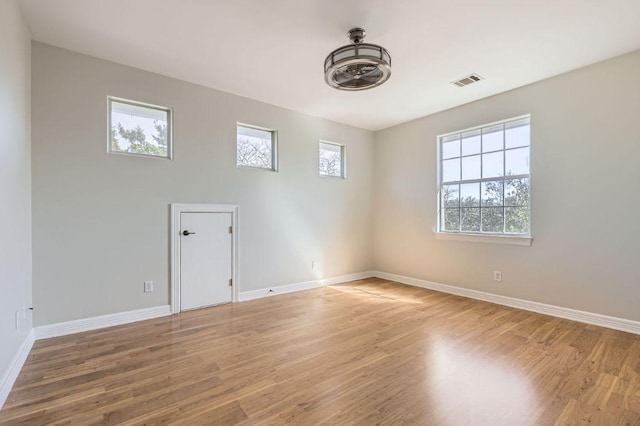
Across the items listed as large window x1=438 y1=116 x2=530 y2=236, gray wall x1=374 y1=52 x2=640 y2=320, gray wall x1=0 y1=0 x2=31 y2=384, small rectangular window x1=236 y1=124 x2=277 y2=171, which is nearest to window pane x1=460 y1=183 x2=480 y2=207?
large window x1=438 y1=116 x2=530 y2=236

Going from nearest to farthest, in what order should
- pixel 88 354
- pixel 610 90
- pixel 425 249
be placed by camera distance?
pixel 88 354
pixel 610 90
pixel 425 249

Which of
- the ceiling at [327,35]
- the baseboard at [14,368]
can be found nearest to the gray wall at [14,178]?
the baseboard at [14,368]

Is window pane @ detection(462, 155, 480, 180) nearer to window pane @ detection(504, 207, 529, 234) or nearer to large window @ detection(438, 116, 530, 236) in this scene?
large window @ detection(438, 116, 530, 236)

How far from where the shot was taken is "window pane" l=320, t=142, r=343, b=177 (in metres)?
5.19

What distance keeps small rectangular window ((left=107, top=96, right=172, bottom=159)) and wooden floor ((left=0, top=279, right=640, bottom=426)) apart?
1.98 meters

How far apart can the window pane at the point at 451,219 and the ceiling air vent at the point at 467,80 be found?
6.01 ft

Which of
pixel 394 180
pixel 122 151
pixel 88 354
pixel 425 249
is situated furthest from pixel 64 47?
pixel 425 249

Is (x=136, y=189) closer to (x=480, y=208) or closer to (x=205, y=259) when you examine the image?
(x=205, y=259)

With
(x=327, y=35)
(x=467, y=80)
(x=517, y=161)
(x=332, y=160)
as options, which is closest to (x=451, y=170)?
(x=517, y=161)

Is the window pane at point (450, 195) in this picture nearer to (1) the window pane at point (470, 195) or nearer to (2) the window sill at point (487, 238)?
(1) the window pane at point (470, 195)

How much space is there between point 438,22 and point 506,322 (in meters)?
3.15

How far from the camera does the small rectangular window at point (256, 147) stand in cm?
426

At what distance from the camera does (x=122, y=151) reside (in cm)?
334

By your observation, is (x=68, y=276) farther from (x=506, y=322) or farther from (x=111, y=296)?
(x=506, y=322)
